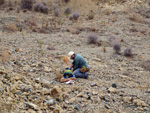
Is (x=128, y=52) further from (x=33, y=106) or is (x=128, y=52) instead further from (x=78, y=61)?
(x=33, y=106)

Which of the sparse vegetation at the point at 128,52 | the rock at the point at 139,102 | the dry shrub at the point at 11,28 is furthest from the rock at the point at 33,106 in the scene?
the dry shrub at the point at 11,28

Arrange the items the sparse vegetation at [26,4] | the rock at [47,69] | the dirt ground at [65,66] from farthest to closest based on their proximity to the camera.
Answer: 1. the sparse vegetation at [26,4]
2. the rock at [47,69]
3. the dirt ground at [65,66]

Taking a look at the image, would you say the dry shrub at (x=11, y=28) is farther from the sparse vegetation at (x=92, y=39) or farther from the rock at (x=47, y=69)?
the rock at (x=47, y=69)

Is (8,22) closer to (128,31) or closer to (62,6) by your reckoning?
(62,6)

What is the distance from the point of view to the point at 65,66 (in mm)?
6285

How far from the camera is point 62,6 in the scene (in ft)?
55.4

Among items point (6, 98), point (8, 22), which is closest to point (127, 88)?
point (6, 98)

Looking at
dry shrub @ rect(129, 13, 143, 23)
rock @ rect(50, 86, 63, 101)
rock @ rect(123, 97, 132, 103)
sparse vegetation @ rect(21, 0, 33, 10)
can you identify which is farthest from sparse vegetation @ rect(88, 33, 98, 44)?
sparse vegetation @ rect(21, 0, 33, 10)

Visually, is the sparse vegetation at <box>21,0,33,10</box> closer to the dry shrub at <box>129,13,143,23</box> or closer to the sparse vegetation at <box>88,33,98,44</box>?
the sparse vegetation at <box>88,33,98,44</box>

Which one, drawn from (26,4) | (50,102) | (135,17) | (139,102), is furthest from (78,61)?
(26,4)

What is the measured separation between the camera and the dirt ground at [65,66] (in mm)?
3842

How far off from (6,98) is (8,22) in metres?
9.87

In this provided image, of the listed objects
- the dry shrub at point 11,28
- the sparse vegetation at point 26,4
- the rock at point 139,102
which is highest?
the sparse vegetation at point 26,4

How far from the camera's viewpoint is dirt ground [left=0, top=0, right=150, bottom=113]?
12.6 ft
